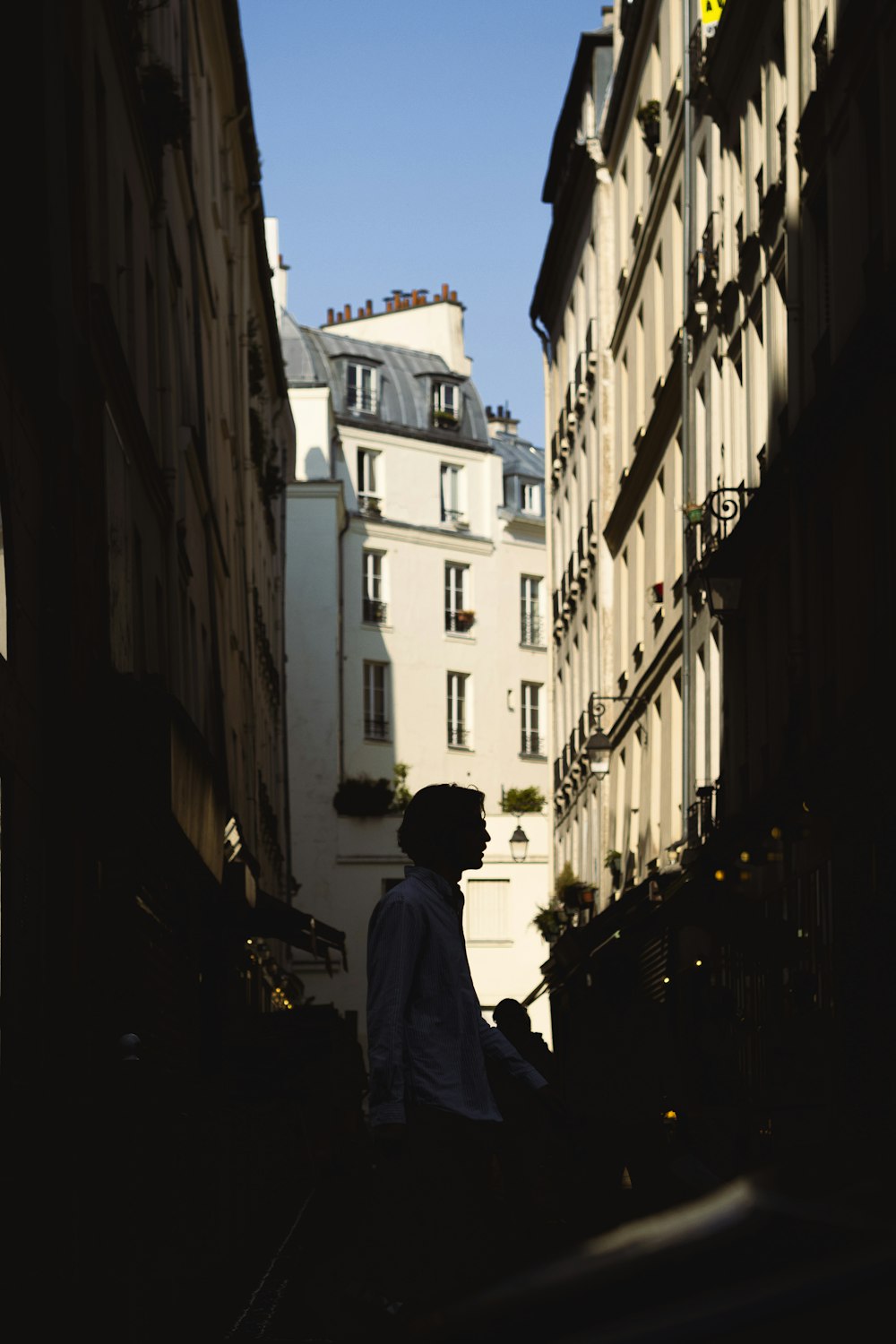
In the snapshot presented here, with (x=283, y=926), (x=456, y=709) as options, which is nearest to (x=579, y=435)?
(x=283, y=926)

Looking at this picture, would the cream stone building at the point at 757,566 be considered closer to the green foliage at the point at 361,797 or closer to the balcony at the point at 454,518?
the green foliage at the point at 361,797

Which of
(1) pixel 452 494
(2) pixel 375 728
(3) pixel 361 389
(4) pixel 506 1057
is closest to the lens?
(4) pixel 506 1057

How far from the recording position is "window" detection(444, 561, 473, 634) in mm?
61719

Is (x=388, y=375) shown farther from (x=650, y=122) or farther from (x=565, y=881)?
(x=650, y=122)

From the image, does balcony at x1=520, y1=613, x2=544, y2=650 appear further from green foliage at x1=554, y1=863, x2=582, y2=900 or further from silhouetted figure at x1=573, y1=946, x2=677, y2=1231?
silhouetted figure at x1=573, y1=946, x2=677, y2=1231

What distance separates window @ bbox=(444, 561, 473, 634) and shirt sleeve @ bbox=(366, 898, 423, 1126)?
183 feet

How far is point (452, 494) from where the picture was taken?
63.9 meters

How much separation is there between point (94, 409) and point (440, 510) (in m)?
50.1

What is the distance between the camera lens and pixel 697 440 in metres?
26.9

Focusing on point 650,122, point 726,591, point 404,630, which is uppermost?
point 650,122

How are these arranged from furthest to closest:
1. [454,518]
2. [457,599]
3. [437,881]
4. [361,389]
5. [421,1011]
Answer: [361,389]
[454,518]
[457,599]
[437,881]
[421,1011]

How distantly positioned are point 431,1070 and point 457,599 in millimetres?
56653

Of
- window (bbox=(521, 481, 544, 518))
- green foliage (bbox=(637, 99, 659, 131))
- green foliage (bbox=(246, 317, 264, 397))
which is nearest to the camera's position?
green foliage (bbox=(637, 99, 659, 131))

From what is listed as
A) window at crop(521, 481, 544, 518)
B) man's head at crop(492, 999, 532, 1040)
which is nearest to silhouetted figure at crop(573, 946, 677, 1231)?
man's head at crop(492, 999, 532, 1040)
